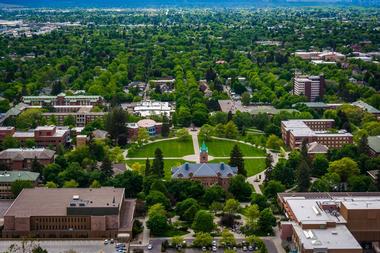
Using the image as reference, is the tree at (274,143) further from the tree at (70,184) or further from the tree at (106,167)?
the tree at (70,184)

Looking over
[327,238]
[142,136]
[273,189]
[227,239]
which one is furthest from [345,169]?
[142,136]

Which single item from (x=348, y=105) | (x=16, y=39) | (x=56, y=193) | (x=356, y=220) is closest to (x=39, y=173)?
(x=56, y=193)

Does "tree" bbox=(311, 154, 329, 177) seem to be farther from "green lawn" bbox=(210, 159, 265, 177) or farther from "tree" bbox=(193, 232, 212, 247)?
"tree" bbox=(193, 232, 212, 247)

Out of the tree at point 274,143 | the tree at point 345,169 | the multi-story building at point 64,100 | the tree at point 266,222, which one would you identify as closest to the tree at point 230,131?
the tree at point 274,143

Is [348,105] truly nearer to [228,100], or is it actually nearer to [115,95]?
[228,100]

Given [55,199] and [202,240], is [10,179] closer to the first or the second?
[55,199]
